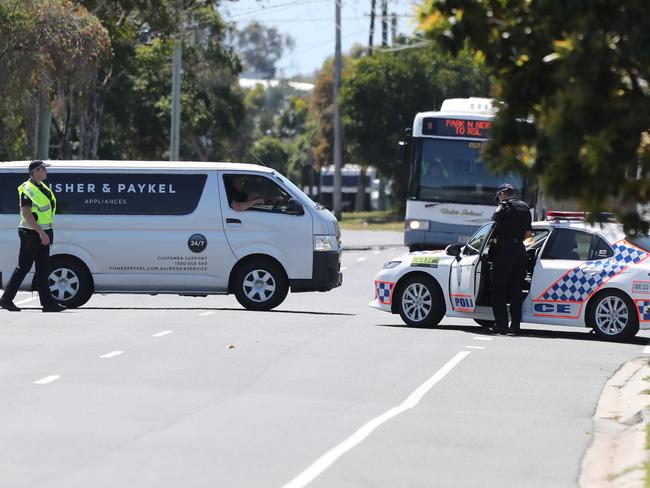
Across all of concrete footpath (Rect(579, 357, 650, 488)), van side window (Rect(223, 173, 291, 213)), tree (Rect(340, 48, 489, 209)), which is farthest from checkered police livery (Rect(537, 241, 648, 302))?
tree (Rect(340, 48, 489, 209))

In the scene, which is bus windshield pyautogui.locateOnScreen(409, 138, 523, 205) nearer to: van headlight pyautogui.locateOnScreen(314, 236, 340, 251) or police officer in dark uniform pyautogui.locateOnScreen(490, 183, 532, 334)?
van headlight pyautogui.locateOnScreen(314, 236, 340, 251)

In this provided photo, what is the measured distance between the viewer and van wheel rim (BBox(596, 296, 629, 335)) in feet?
52.6

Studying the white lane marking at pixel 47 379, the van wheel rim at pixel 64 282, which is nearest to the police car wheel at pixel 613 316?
the white lane marking at pixel 47 379

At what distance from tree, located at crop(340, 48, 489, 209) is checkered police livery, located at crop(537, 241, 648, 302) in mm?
51502

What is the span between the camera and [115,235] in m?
18.6

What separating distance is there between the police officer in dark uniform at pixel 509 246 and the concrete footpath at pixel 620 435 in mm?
2460

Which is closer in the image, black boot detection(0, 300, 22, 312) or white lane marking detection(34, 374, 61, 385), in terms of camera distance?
white lane marking detection(34, 374, 61, 385)

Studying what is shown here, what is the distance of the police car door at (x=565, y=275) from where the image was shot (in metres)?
16.1

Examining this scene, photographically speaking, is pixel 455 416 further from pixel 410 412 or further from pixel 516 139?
pixel 516 139

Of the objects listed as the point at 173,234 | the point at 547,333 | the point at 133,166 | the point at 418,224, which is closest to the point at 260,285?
the point at 173,234

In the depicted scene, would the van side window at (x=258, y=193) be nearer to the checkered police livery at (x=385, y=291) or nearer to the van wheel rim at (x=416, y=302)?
the checkered police livery at (x=385, y=291)

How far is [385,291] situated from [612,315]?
278 centimetres

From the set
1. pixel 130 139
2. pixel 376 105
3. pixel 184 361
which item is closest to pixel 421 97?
pixel 376 105

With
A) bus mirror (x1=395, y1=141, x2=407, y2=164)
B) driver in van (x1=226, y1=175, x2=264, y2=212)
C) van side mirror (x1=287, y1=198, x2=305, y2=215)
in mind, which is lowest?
van side mirror (x1=287, y1=198, x2=305, y2=215)
